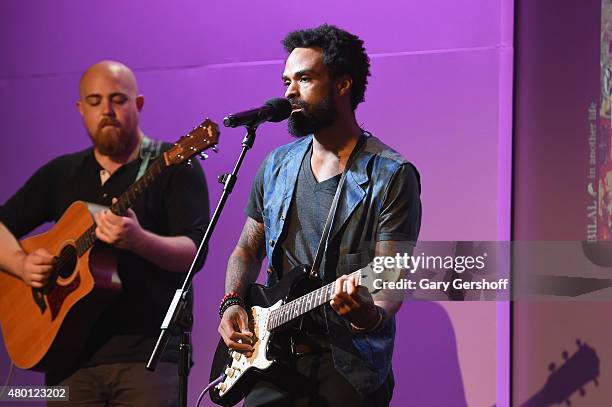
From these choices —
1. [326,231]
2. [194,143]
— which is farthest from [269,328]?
[194,143]

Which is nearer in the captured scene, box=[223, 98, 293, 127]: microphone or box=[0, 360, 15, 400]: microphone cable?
box=[223, 98, 293, 127]: microphone

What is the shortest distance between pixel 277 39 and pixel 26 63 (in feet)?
4.29

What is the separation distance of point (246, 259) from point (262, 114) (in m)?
→ 0.61

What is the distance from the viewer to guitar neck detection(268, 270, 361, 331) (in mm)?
2736

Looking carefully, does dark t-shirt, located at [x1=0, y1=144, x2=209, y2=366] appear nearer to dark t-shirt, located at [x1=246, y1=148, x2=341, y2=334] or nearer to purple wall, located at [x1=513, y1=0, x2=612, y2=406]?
dark t-shirt, located at [x1=246, y1=148, x2=341, y2=334]

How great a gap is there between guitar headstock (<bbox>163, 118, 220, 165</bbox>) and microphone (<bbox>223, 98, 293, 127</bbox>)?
0.39 m

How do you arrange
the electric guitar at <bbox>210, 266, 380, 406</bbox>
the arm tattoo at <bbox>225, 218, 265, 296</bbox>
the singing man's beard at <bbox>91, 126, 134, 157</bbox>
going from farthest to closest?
the singing man's beard at <bbox>91, 126, 134, 157</bbox>
the arm tattoo at <bbox>225, 218, 265, 296</bbox>
the electric guitar at <bbox>210, 266, 380, 406</bbox>

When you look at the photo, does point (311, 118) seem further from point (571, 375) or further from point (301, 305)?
point (571, 375)

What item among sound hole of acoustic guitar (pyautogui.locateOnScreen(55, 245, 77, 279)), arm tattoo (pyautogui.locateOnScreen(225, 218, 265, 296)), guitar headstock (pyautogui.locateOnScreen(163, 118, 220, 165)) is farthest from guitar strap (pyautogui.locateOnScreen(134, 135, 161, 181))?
arm tattoo (pyautogui.locateOnScreen(225, 218, 265, 296))

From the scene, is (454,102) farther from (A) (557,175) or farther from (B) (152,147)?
(B) (152,147)

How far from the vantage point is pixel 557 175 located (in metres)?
3.44

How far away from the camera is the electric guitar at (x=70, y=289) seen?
12.0ft

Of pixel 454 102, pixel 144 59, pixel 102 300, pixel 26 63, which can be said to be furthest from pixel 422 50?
pixel 26 63

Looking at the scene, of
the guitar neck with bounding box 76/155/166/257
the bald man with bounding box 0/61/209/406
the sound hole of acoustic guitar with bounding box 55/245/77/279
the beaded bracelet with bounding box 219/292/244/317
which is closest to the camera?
the beaded bracelet with bounding box 219/292/244/317
